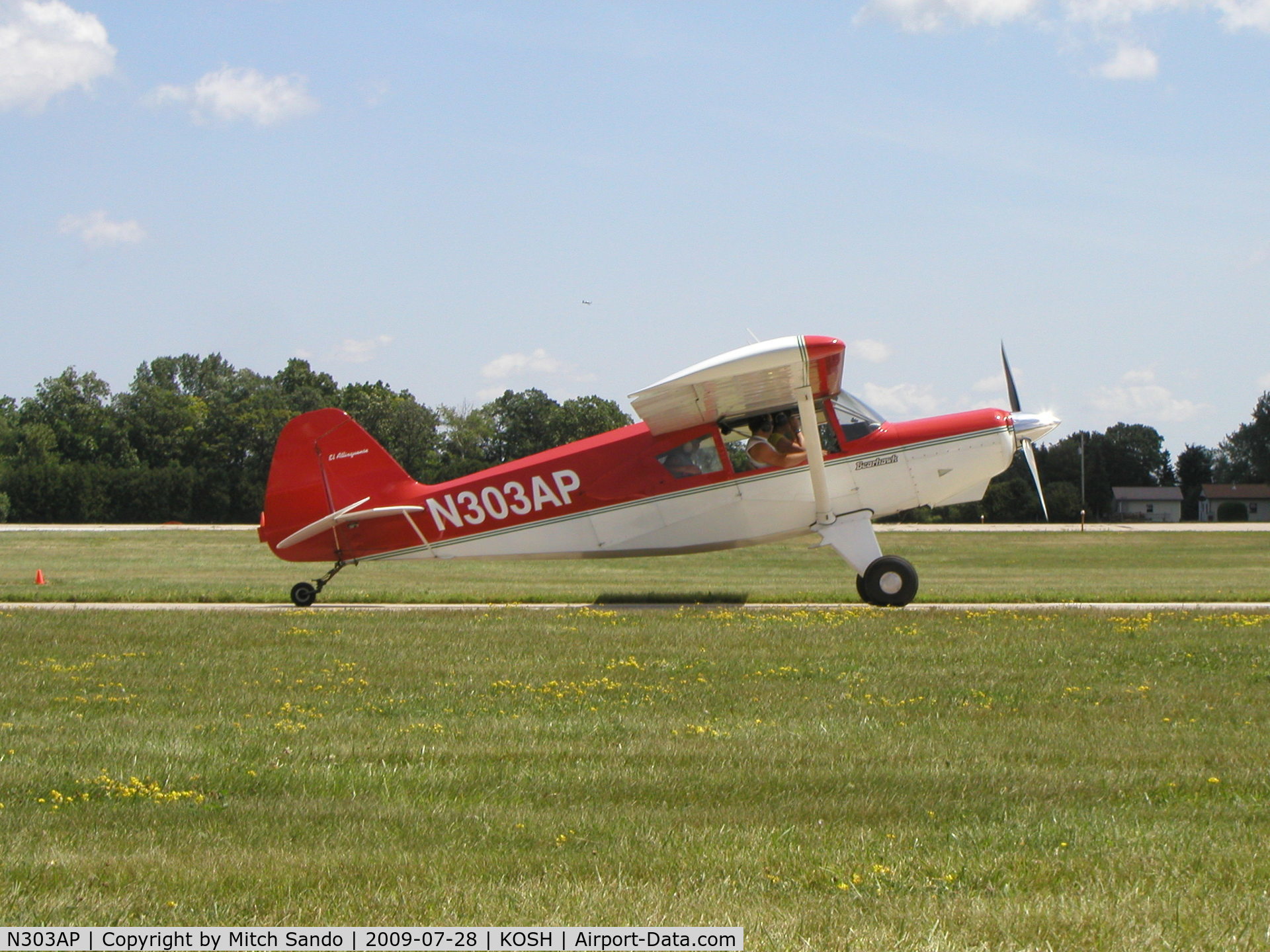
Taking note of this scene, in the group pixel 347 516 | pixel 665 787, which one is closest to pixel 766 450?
pixel 347 516

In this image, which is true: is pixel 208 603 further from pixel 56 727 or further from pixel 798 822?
pixel 798 822

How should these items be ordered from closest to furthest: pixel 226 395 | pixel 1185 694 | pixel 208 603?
pixel 1185 694 < pixel 208 603 < pixel 226 395

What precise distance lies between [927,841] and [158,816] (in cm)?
363

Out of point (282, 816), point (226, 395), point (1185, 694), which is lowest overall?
point (1185, 694)

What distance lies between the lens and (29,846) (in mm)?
5066

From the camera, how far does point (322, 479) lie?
661 inches

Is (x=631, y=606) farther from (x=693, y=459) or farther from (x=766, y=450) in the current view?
(x=766, y=450)

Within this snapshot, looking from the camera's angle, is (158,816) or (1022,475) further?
(1022,475)

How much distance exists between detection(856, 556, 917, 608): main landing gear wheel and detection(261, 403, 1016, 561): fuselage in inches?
31.9

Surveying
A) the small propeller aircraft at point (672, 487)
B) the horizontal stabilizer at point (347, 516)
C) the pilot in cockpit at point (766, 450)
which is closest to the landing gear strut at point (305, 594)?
the small propeller aircraft at point (672, 487)

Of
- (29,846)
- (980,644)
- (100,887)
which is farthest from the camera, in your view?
(980,644)

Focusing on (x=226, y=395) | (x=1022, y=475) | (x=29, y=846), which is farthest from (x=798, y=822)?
(x=226, y=395)

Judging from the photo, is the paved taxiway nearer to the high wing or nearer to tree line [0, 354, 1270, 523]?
the high wing

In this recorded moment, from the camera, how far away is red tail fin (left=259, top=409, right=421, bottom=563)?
658 inches
